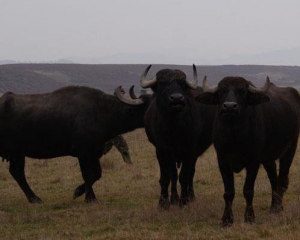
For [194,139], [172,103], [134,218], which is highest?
[172,103]

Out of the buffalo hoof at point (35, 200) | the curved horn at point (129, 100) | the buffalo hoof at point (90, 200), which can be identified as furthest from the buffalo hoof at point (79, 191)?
the curved horn at point (129, 100)

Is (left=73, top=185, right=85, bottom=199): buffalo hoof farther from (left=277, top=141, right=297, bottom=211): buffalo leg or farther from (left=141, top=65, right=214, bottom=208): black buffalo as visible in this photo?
(left=277, top=141, right=297, bottom=211): buffalo leg

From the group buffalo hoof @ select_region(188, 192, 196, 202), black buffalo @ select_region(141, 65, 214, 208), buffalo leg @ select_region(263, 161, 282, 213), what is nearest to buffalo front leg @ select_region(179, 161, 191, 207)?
black buffalo @ select_region(141, 65, 214, 208)

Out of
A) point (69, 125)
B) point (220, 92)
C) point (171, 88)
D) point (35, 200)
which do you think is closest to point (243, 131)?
point (220, 92)

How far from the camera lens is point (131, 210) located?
9.59 meters

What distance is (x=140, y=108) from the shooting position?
1107 centimetres

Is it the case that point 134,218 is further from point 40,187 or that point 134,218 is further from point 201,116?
point 40,187

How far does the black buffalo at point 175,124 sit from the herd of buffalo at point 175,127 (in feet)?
0.05

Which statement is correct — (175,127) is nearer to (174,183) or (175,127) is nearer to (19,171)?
(174,183)

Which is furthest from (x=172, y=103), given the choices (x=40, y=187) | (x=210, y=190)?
(x=40, y=187)

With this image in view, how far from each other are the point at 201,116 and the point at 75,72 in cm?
8506

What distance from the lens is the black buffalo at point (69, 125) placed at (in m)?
10.9

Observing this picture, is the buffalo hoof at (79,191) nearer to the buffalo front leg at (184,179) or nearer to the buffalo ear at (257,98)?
the buffalo front leg at (184,179)

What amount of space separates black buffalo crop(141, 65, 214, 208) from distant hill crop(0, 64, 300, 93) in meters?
61.3
